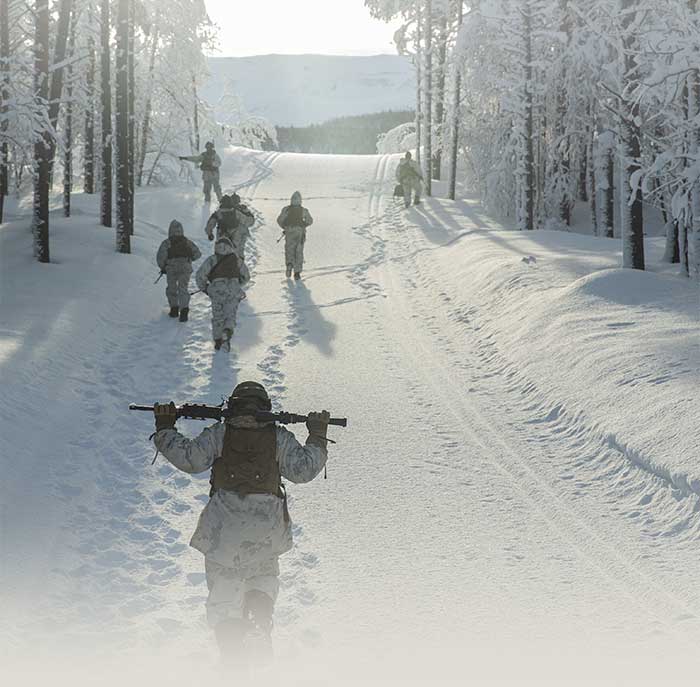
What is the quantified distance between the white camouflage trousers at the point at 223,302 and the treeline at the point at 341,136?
99.4 meters

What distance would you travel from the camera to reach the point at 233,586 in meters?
5.12

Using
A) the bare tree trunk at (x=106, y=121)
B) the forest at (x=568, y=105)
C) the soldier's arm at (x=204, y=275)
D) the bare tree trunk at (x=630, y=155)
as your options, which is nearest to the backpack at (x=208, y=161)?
the bare tree trunk at (x=106, y=121)

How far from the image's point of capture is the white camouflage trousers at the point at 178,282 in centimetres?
1542

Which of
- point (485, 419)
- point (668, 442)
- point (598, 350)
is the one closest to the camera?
point (668, 442)

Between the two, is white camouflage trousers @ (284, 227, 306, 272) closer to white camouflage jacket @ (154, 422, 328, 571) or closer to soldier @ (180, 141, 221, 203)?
soldier @ (180, 141, 221, 203)

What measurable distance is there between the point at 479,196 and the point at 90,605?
103ft

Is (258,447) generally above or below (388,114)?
below

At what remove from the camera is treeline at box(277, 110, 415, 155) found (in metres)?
113

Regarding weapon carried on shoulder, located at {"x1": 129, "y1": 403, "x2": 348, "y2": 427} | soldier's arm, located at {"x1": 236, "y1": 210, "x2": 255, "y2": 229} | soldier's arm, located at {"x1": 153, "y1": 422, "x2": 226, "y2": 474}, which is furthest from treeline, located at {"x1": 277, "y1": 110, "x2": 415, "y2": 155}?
soldier's arm, located at {"x1": 153, "y1": 422, "x2": 226, "y2": 474}

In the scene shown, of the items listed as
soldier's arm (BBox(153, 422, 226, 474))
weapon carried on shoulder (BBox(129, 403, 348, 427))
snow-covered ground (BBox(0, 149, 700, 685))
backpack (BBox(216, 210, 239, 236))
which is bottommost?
snow-covered ground (BBox(0, 149, 700, 685))

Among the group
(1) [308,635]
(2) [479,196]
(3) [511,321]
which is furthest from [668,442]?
(2) [479,196]

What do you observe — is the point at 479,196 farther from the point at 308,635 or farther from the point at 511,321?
the point at 308,635

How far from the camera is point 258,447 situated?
202 inches

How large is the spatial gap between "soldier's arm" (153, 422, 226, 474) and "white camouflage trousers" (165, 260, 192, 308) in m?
10.5
